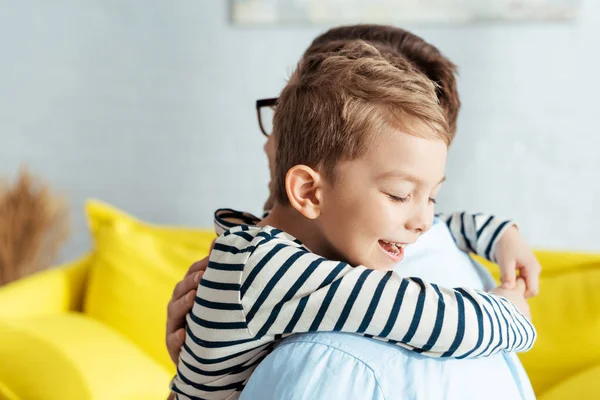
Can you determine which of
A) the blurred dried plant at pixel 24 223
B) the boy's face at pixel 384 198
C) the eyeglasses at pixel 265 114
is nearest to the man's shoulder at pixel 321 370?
the boy's face at pixel 384 198

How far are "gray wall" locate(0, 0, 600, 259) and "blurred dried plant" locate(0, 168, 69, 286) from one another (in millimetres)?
119

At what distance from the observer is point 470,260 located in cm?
102

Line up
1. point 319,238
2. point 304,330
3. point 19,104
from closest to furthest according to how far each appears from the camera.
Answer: point 304,330 < point 319,238 < point 19,104

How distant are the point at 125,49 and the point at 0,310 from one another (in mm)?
1053

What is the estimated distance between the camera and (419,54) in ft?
3.64

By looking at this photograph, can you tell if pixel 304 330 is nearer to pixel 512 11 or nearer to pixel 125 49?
pixel 512 11

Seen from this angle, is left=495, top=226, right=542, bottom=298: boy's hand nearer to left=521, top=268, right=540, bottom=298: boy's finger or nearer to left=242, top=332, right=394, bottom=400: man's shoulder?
left=521, top=268, right=540, bottom=298: boy's finger

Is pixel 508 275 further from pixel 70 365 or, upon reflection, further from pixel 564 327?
pixel 70 365

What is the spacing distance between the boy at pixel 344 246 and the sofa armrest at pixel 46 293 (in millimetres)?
1222

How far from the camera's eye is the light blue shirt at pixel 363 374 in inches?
28.2

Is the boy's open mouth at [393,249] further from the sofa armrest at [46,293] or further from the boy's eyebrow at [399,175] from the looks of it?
the sofa armrest at [46,293]

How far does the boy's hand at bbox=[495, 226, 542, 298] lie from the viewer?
42.4 inches

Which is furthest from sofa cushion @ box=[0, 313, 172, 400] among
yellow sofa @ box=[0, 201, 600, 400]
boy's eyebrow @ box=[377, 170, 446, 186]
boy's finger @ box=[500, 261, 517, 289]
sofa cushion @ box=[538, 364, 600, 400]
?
boy's eyebrow @ box=[377, 170, 446, 186]

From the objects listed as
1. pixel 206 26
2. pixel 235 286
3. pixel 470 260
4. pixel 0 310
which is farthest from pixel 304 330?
pixel 206 26
